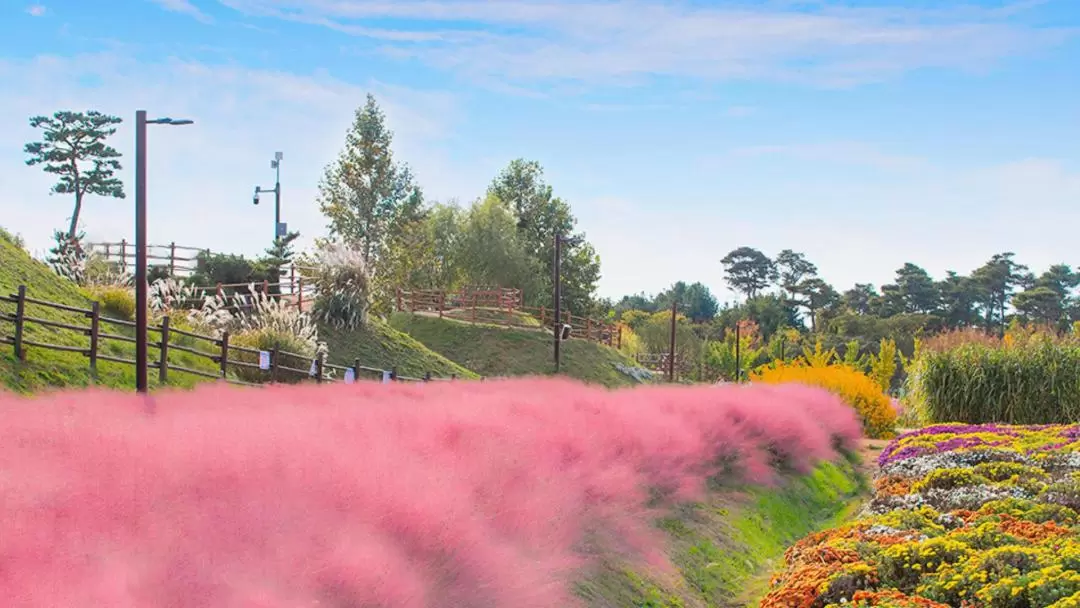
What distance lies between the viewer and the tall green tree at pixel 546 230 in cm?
6300

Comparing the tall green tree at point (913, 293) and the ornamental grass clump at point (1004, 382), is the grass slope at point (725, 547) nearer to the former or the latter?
the ornamental grass clump at point (1004, 382)

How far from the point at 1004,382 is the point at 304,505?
20.2 metres

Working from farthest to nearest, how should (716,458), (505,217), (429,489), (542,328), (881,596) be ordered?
(505,217) < (542,328) < (716,458) < (881,596) < (429,489)

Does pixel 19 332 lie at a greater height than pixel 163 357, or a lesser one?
greater

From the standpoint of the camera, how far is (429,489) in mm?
6023

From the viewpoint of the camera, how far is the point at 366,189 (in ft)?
177

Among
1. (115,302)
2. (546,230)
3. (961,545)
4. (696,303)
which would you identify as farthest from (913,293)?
(961,545)

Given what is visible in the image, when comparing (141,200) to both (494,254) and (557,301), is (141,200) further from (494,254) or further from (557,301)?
(494,254)

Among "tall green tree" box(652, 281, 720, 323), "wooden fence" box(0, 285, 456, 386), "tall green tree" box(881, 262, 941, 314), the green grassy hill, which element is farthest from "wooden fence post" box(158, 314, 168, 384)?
"tall green tree" box(652, 281, 720, 323)

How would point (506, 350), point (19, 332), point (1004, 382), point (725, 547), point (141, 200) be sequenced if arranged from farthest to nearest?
point (506, 350)
point (1004, 382)
point (19, 332)
point (141, 200)
point (725, 547)

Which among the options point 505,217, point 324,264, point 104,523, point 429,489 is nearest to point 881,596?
point 429,489

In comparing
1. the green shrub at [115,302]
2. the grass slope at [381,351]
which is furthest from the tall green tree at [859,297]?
the green shrub at [115,302]

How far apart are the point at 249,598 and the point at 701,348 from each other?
195 feet

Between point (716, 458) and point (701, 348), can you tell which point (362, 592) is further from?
point (701, 348)
